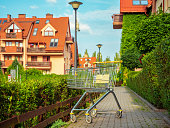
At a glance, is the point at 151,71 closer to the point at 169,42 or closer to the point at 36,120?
the point at 169,42

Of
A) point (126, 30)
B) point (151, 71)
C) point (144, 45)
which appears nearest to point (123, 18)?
point (126, 30)

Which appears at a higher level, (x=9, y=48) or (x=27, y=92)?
(x=9, y=48)

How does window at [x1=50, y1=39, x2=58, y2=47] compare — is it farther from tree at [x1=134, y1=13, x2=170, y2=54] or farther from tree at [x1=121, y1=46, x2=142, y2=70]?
tree at [x1=134, y1=13, x2=170, y2=54]

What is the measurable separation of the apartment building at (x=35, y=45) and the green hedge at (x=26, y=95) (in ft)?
140

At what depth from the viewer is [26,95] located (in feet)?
20.6

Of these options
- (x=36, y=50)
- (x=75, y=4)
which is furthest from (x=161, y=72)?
(x=36, y=50)

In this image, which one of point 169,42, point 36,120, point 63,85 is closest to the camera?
point 36,120

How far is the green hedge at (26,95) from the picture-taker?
5.48 m

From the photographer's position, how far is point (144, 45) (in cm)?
1792

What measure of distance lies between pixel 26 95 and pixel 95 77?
282cm

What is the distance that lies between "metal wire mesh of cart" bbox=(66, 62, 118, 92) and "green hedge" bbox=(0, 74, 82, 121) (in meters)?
0.50

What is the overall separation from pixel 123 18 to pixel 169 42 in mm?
31677

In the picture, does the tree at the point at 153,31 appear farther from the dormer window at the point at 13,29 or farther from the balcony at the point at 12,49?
the dormer window at the point at 13,29

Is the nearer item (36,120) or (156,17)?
(36,120)
